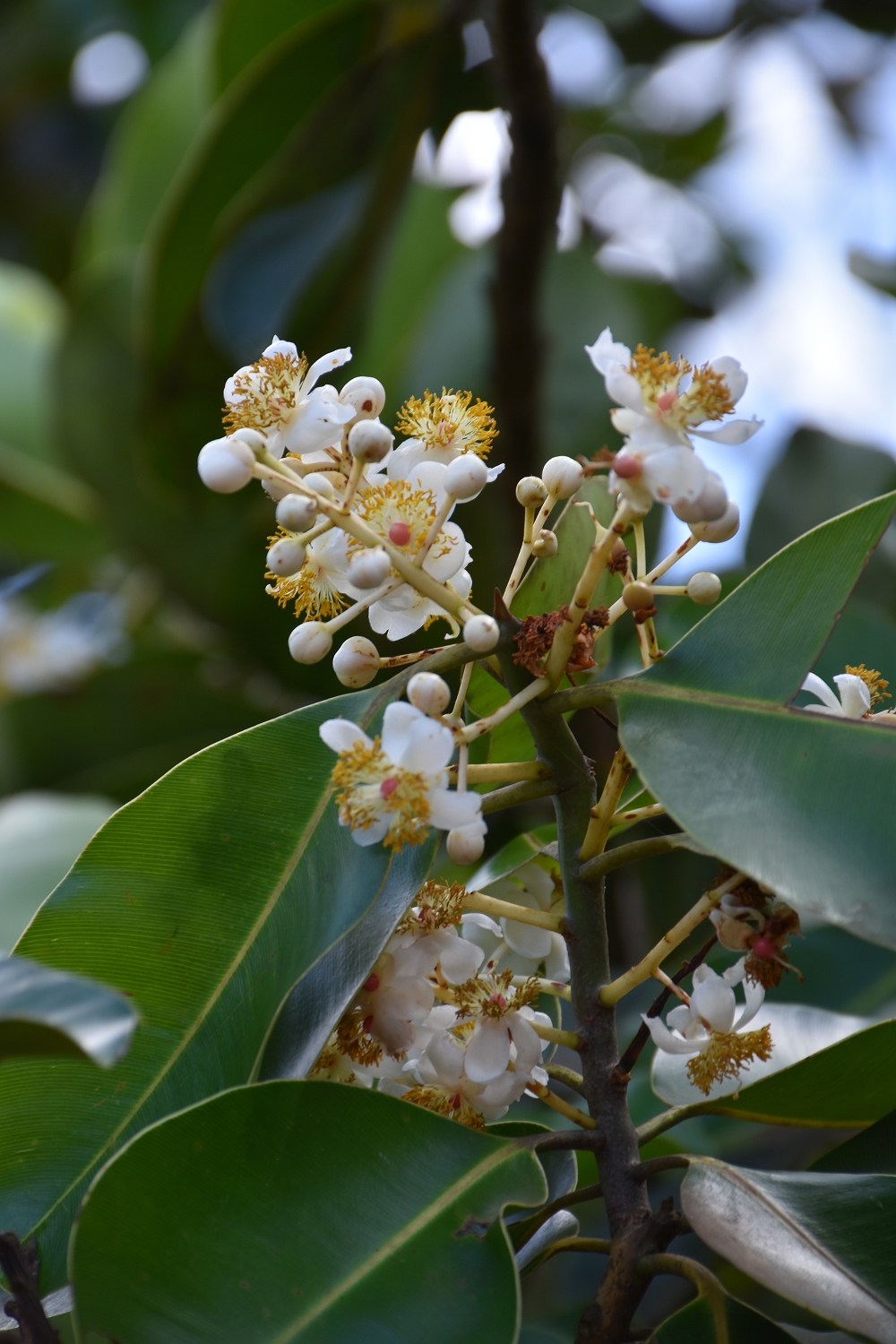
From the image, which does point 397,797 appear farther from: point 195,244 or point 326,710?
point 195,244

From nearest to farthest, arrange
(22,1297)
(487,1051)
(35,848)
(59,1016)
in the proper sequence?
(59,1016)
(22,1297)
(487,1051)
(35,848)

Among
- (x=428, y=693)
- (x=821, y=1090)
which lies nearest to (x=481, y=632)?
(x=428, y=693)

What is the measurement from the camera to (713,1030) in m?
0.78

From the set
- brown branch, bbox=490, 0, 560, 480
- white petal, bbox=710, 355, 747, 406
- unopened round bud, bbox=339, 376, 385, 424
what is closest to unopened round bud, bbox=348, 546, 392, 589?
unopened round bud, bbox=339, 376, 385, 424

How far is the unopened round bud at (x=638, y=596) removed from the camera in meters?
0.73

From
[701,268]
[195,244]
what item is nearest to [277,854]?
[195,244]

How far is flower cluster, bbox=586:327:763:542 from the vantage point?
2.22 ft

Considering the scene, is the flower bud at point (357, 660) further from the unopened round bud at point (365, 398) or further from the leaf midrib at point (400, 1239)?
the leaf midrib at point (400, 1239)

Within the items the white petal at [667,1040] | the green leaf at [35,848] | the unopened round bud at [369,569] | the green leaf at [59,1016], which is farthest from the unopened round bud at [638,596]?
the green leaf at [35,848]

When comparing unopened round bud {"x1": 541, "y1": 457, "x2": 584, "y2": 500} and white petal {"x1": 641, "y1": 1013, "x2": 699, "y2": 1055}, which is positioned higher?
unopened round bud {"x1": 541, "y1": 457, "x2": 584, "y2": 500}

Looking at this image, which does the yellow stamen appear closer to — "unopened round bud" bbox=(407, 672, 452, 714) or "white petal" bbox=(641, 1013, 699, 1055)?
"unopened round bud" bbox=(407, 672, 452, 714)

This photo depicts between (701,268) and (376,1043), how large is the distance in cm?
260

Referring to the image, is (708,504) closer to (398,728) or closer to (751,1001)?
(398,728)

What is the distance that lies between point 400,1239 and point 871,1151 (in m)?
0.34
